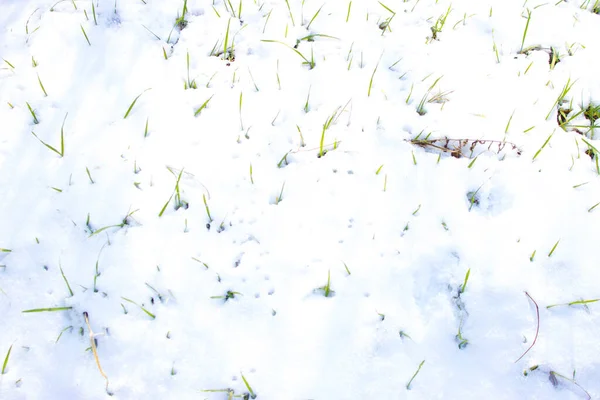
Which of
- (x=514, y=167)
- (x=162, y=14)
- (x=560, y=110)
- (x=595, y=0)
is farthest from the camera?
(x=595, y=0)

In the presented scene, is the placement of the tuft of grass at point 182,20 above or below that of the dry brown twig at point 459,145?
above

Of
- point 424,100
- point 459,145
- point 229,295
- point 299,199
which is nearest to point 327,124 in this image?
point 299,199

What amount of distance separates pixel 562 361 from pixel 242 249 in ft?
4.34

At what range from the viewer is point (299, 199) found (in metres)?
1.88

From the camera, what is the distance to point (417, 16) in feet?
7.97

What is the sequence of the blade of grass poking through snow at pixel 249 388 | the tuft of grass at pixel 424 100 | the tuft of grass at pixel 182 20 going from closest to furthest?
the blade of grass poking through snow at pixel 249 388 < the tuft of grass at pixel 424 100 < the tuft of grass at pixel 182 20

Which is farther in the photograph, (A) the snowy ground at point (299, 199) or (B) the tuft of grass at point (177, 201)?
(B) the tuft of grass at point (177, 201)

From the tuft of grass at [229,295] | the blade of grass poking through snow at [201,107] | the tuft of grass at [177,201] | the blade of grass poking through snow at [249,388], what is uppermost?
the blade of grass poking through snow at [201,107]

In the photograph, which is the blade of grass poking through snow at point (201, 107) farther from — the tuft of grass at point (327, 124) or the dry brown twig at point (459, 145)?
the dry brown twig at point (459, 145)

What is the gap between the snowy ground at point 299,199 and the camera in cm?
159

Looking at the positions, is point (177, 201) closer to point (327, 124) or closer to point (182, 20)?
point (327, 124)

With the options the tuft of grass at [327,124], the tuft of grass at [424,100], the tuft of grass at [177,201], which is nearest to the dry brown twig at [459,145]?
the tuft of grass at [424,100]

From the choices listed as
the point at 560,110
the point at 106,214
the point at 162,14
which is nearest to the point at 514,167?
the point at 560,110

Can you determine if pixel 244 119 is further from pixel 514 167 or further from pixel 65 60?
pixel 514 167
